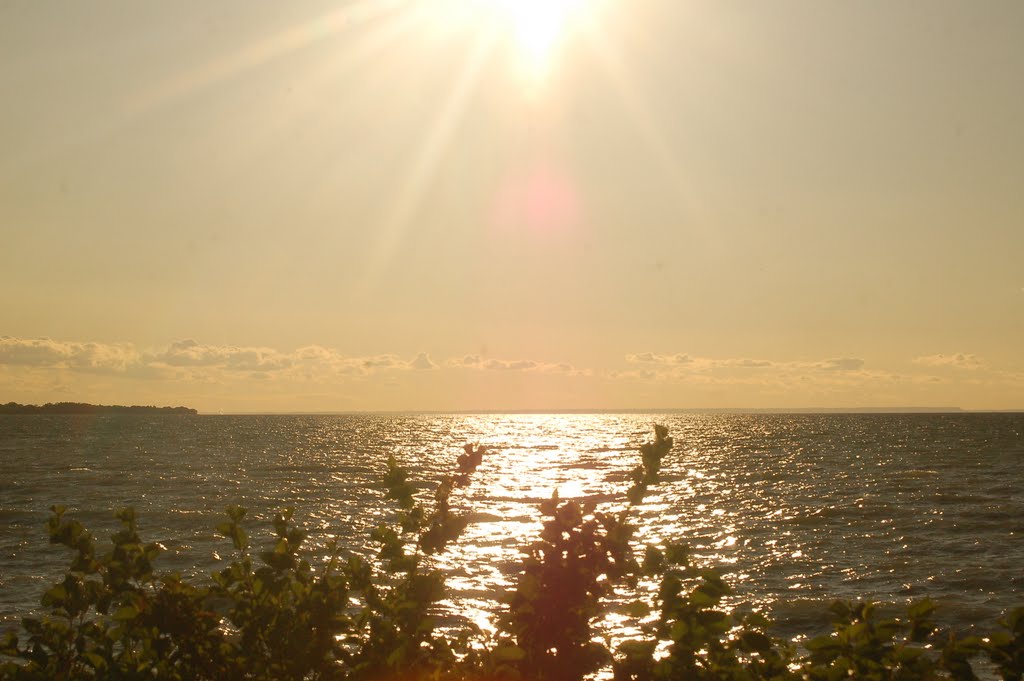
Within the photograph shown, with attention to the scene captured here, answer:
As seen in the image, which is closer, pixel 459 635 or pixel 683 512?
pixel 459 635

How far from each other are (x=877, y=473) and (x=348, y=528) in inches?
1851

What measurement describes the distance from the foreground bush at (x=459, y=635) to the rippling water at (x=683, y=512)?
407 millimetres

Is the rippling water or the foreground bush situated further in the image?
the rippling water

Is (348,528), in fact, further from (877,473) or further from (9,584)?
(877,473)

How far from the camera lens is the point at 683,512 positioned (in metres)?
40.3

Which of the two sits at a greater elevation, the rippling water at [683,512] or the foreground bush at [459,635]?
the foreground bush at [459,635]

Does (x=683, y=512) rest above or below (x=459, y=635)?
below

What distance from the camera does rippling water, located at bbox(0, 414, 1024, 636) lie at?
2345 centimetres

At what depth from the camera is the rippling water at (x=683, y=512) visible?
23.5 meters

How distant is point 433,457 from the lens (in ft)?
295

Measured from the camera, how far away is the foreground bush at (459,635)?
4.62m

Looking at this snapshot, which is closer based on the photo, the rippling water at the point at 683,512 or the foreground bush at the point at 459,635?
the foreground bush at the point at 459,635

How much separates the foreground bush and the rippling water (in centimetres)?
41

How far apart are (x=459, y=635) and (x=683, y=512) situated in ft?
120
